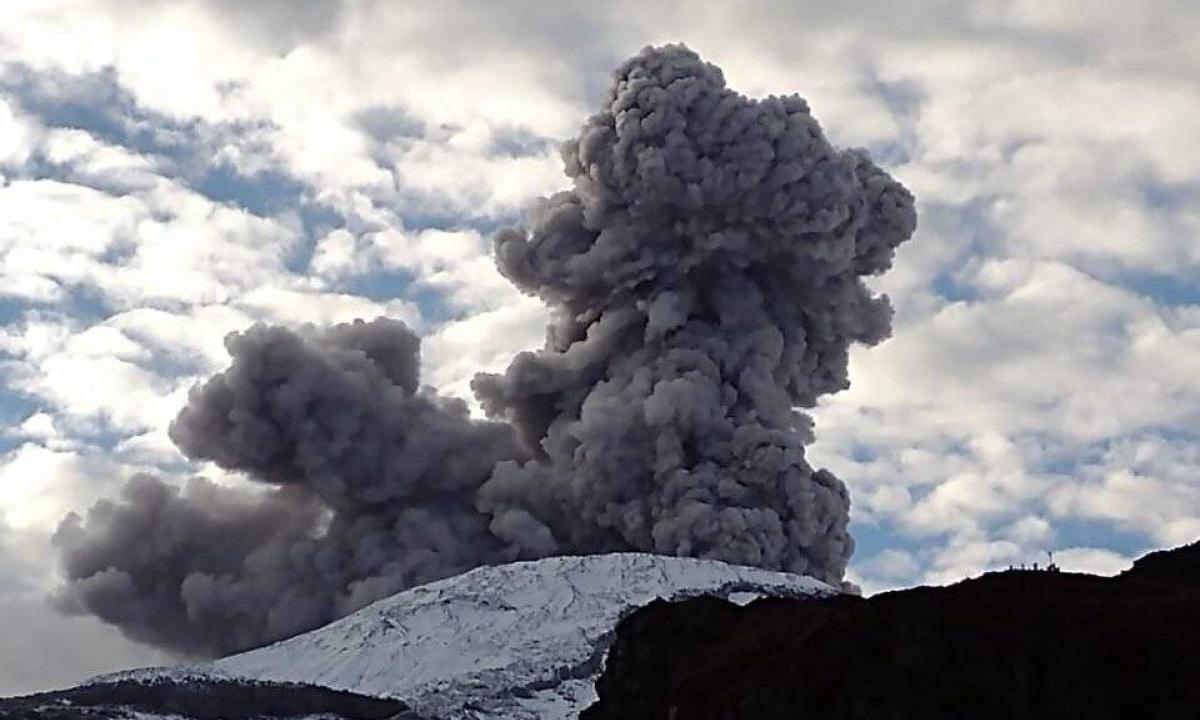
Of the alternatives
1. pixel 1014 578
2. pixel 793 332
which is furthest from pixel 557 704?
pixel 1014 578

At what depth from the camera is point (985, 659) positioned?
40.9m

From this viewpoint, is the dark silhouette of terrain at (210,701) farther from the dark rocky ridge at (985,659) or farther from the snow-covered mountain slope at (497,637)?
the dark rocky ridge at (985,659)

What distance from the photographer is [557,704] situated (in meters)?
104

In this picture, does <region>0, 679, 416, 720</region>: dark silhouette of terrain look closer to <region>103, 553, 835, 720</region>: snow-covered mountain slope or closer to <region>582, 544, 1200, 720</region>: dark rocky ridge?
<region>103, 553, 835, 720</region>: snow-covered mountain slope

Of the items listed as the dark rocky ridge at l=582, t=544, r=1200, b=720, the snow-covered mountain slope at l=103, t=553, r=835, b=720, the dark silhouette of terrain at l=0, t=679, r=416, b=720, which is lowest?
the dark rocky ridge at l=582, t=544, r=1200, b=720

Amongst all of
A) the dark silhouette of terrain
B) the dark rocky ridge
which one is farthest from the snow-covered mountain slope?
the dark rocky ridge

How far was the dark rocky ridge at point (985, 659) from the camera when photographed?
39.9m

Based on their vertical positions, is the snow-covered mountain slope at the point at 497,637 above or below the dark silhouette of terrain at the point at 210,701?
above

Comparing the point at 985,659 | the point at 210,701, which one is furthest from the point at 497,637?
the point at 985,659

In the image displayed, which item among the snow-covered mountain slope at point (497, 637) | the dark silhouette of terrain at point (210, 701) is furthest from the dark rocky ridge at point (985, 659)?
the snow-covered mountain slope at point (497, 637)

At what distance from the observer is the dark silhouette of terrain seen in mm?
97812

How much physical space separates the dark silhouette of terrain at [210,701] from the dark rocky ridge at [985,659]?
54241mm

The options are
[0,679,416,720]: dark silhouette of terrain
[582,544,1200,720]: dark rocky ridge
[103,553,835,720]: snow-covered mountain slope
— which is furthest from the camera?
[103,553,835,720]: snow-covered mountain slope

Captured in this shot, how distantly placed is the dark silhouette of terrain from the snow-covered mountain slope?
240 cm
